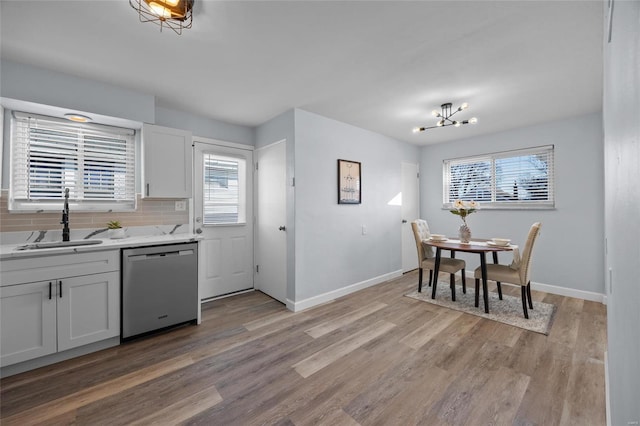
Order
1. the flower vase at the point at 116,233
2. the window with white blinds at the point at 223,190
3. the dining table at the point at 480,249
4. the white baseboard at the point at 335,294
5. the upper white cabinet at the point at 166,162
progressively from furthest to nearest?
the window with white blinds at the point at 223,190 → the white baseboard at the point at 335,294 → the dining table at the point at 480,249 → the upper white cabinet at the point at 166,162 → the flower vase at the point at 116,233

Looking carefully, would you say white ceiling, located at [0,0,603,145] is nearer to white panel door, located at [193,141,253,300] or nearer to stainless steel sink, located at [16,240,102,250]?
white panel door, located at [193,141,253,300]

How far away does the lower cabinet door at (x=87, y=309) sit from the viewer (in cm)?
218

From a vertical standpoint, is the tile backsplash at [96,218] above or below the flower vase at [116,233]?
above

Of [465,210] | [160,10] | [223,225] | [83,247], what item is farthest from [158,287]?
[465,210]

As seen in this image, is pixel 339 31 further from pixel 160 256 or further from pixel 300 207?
pixel 160 256

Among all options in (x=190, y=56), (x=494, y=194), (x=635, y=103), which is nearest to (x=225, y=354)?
(x=190, y=56)

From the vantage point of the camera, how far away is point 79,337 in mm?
2248

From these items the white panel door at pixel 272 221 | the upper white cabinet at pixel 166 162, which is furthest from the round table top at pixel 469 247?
the upper white cabinet at pixel 166 162

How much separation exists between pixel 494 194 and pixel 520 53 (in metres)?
2.78

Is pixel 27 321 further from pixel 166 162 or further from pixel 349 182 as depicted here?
pixel 349 182

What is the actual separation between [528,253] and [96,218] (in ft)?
15.5

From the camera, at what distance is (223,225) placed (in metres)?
3.80

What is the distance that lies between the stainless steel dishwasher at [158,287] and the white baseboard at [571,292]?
472 cm

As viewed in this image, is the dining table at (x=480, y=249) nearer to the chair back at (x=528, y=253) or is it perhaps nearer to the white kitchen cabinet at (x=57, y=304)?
the chair back at (x=528, y=253)
